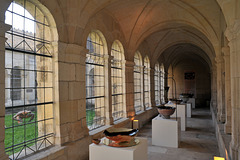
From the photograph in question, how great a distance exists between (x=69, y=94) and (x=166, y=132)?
3.47 m

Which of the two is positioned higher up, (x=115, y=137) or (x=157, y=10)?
(x=157, y=10)

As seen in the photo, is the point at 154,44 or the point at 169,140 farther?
the point at 154,44

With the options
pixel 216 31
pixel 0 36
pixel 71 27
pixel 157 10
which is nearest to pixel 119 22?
pixel 157 10

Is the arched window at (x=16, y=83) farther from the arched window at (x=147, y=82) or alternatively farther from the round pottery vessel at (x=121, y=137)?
the arched window at (x=147, y=82)

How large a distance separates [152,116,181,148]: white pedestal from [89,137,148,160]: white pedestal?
281 cm

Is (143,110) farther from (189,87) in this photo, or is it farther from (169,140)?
(189,87)

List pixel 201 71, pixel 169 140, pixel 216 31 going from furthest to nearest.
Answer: pixel 201 71, pixel 216 31, pixel 169 140

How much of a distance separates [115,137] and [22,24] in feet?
9.70

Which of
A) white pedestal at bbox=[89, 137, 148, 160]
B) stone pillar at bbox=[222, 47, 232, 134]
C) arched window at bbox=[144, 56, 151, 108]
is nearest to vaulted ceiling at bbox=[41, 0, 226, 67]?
stone pillar at bbox=[222, 47, 232, 134]

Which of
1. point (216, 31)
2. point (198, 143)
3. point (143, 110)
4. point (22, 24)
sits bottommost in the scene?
point (198, 143)

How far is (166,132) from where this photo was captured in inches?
245

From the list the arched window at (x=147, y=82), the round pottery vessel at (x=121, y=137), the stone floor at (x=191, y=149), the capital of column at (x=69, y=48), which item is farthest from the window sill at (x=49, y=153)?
the arched window at (x=147, y=82)

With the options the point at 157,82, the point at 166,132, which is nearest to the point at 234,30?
the point at 166,132

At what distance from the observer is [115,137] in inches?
131
